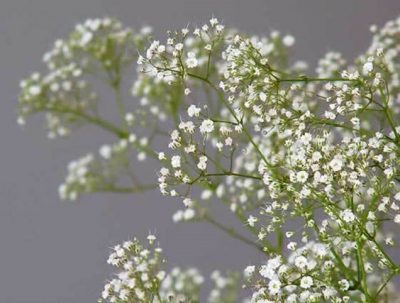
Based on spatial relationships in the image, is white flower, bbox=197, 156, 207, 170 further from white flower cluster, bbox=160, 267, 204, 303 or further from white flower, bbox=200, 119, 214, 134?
white flower cluster, bbox=160, 267, 204, 303

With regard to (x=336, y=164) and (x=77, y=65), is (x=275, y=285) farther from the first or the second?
(x=77, y=65)

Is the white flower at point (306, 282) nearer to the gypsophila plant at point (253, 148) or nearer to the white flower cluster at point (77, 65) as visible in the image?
the gypsophila plant at point (253, 148)

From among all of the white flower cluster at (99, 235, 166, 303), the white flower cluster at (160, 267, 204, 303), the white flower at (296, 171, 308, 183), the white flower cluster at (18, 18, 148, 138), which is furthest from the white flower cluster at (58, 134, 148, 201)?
the white flower at (296, 171, 308, 183)

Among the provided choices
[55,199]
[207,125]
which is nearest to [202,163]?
[207,125]

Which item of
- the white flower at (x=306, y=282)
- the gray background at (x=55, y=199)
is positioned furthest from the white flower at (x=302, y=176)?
the gray background at (x=55, y=199)

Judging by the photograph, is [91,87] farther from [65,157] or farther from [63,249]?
[63,249]
